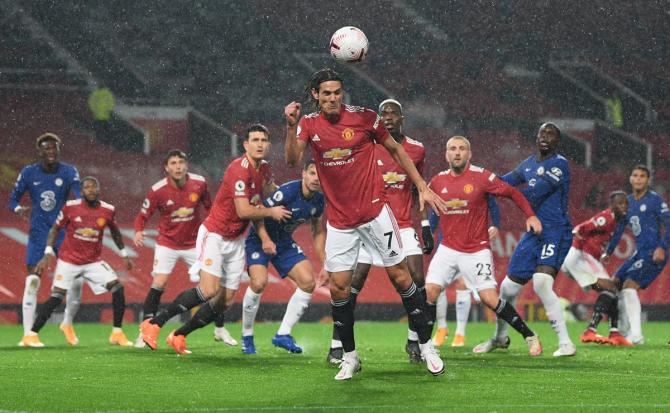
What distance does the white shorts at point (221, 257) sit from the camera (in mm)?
9867

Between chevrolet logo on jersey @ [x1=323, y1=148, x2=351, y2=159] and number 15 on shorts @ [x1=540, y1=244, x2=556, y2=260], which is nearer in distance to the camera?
chevrolet logo on jersey @ [x1=323, y1=148, x2=351, y2=159]

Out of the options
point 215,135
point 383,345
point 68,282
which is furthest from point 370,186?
point 215,135

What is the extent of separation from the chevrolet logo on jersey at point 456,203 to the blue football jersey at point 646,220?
380 cm

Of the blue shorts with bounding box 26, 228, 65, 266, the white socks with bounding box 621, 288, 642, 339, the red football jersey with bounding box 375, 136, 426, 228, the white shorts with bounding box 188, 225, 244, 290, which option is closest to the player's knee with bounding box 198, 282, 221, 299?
the white shorts with bounding box 188, 225, 244, 290

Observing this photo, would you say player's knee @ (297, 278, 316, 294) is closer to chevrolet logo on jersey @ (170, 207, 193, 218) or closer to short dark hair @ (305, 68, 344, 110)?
chevrolet logo on jersey @ (170, 207, 193, 218)

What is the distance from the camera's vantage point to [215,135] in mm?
18672

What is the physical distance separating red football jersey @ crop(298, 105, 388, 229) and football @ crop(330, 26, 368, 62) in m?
0.43

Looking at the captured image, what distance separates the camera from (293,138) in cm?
717

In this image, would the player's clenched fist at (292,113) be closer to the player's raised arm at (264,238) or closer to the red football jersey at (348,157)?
the red football jersey at (348,157)

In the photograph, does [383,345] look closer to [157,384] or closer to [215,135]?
[157,384]

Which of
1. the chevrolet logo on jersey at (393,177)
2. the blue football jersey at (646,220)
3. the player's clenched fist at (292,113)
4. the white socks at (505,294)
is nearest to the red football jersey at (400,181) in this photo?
the chevrolet logo on jersey at (393,177)

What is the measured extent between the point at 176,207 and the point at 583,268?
4.89 metres

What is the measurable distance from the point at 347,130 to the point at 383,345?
15.2 feet

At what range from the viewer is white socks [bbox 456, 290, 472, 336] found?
11.9 m
